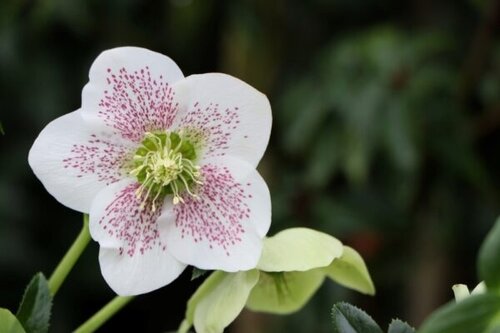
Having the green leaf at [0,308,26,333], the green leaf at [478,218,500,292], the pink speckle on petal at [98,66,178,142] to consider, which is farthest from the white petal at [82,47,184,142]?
the green leaf at [478,218,500,292]

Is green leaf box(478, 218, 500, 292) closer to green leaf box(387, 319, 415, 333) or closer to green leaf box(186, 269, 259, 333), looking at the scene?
green leaf box(387, 319, 415, 333)

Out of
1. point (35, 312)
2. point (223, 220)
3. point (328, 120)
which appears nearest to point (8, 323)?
point (35, 312)

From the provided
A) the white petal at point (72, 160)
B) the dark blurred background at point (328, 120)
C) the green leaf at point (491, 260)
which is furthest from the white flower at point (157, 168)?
the dark blurred background at point (328, 120)

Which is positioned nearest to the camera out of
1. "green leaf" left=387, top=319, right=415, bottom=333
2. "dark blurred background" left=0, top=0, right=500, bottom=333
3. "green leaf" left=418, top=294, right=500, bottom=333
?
"green leaf" left=418, top=294, right=500, bottom=333

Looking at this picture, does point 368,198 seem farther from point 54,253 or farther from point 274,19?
point 54,253

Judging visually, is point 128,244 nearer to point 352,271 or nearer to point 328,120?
point 352,271

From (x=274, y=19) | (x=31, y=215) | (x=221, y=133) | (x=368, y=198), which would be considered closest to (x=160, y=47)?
(x=274, y=19)
